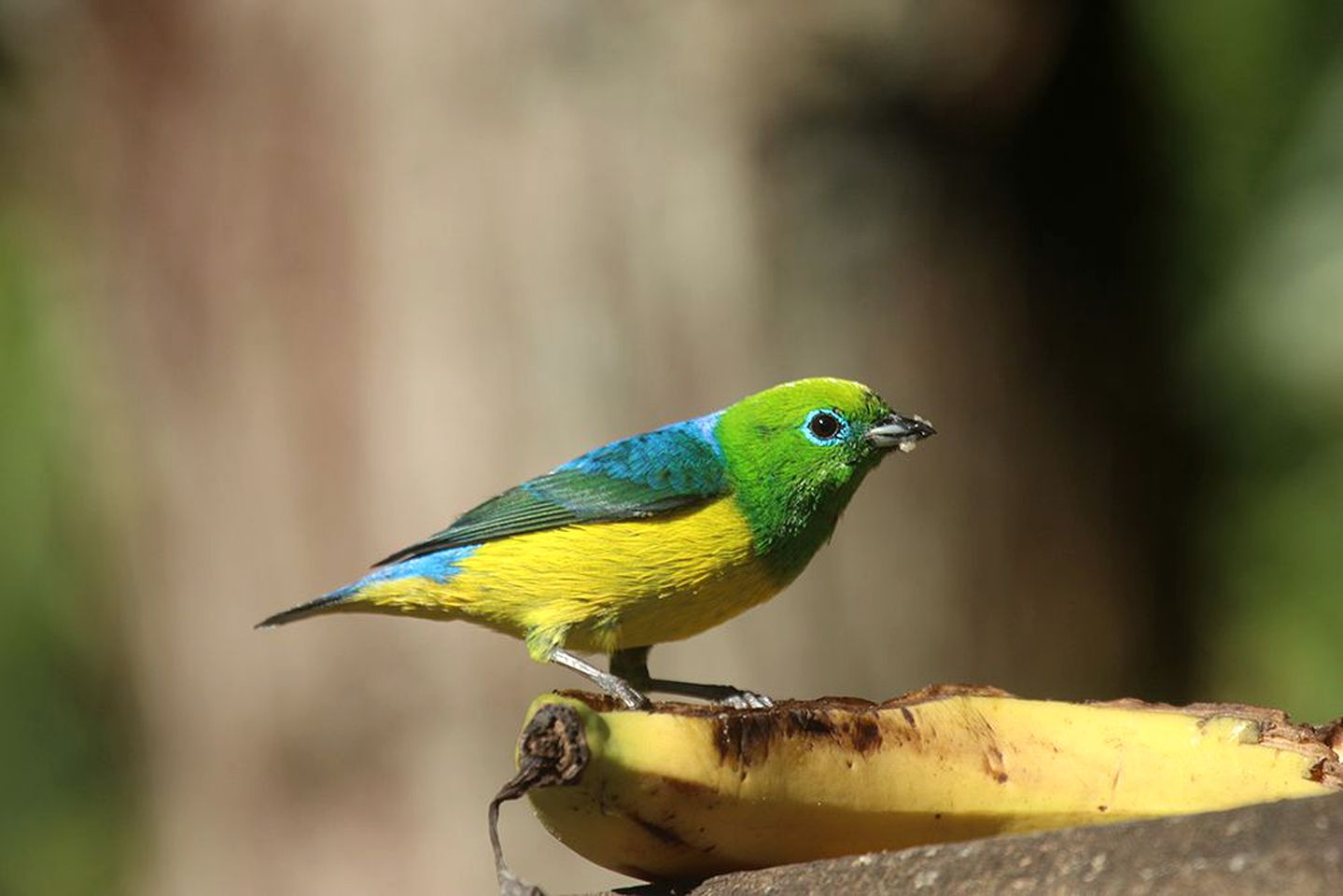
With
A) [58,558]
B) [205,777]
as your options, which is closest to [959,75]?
[205,777]

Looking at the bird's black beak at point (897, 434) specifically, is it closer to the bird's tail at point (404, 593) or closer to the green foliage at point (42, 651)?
the bird's tail at point (404, 593)

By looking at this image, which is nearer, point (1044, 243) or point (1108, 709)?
point (1108, 709)

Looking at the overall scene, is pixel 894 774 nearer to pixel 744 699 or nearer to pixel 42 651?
pixel 744 699

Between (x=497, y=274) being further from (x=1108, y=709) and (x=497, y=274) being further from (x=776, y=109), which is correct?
(x=1108, y=709)

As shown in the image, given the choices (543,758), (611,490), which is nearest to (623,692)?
(611,490)

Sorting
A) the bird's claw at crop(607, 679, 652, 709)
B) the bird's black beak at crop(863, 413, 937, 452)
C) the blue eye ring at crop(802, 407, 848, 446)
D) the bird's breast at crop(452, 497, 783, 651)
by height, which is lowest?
the bird's claw at crop(607, 679, 652, 709)

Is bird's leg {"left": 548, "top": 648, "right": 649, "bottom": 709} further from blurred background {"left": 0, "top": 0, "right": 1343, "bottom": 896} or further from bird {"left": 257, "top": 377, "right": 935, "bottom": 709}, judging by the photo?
blurred background {"left": 0, "top": 0, "right": 1343, "bottom": 896}

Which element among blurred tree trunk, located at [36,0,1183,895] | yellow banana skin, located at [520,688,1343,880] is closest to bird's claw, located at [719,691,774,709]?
yellow banana skin, located at [520,688,1343,880]
